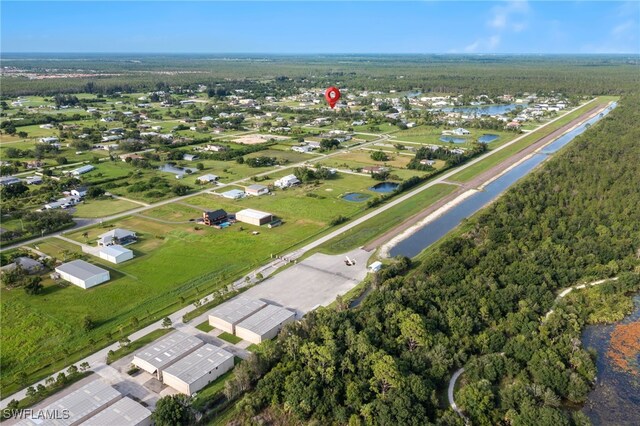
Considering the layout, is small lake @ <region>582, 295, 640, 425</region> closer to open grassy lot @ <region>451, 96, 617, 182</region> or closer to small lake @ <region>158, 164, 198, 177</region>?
open grassy lot @ <region>451, 96, 617, 182</region>

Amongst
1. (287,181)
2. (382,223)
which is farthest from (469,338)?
(287,181)

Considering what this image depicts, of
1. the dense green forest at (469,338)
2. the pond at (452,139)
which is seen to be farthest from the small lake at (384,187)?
the pond at (452,139)

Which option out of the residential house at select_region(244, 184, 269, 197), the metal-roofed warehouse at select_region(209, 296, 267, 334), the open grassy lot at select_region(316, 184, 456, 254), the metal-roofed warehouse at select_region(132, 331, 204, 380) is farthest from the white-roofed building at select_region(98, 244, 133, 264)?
the residential house at select_region(244, 184, 269, 197)

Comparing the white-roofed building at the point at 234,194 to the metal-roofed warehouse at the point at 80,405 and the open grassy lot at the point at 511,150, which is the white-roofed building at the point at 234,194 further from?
the metal-roofed warehouse at the point at 80,405

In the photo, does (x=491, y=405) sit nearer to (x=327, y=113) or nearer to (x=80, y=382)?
(x=80, y=382)

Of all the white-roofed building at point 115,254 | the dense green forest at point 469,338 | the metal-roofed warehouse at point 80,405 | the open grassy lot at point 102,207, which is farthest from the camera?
the open grassy lot at point 102,207

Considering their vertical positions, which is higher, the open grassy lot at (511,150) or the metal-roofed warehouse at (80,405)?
the open grassy lot at (511,150)

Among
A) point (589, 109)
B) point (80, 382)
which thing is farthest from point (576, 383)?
point (589, 109)
